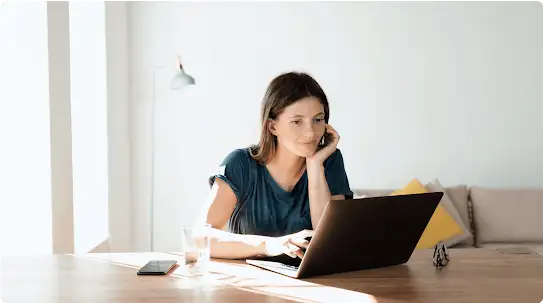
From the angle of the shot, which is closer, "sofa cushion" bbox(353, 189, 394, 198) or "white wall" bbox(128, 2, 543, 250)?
"sofa cushion" bbox(353, 189, 394, 198)

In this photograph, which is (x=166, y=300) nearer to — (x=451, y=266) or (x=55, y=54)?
(x=451, y=266)

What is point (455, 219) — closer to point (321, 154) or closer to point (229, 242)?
point (321, 154)

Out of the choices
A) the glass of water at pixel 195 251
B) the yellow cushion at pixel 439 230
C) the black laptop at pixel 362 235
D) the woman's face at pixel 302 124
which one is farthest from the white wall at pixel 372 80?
the glass of water at pixel 195 251

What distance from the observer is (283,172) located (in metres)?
2.34

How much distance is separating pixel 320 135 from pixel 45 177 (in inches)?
63.1

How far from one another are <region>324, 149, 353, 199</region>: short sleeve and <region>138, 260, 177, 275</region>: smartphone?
74 cm

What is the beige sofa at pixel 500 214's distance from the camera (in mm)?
4191

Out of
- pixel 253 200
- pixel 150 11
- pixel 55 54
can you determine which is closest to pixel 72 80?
pixel 55 54

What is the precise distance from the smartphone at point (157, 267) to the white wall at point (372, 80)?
115 inches

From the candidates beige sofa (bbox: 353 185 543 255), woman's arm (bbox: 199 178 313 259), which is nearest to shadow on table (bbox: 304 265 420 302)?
woman's arm (bbox: 199 178 313 259)

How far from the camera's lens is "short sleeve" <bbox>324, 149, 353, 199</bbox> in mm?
2398

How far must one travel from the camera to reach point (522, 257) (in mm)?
1993

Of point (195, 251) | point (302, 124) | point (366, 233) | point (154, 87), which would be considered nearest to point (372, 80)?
point (154, 87)

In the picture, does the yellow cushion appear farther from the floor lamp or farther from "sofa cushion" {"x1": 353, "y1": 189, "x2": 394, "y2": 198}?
the floor lamp
